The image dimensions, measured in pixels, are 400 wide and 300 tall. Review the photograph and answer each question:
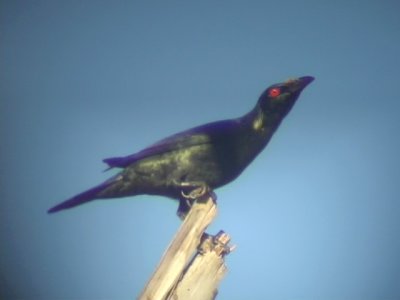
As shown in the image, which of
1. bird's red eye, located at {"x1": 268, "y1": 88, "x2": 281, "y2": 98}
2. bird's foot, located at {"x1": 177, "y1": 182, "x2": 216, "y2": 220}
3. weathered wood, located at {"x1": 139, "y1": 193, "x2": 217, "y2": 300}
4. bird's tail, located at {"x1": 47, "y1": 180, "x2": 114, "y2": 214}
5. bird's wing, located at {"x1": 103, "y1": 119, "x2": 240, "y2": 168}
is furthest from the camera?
bird's red eye, located at {"x1": 268, "y1": 88, "x2": 281, "y2": 98}

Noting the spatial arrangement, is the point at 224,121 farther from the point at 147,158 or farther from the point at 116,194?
the point at 116,194

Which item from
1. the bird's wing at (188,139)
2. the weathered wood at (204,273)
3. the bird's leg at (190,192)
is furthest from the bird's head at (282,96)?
the weathered wood at (204,273)

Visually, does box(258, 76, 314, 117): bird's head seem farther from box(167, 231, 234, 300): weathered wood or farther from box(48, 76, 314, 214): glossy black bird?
box(167, 231, 234, 300): weathered wood

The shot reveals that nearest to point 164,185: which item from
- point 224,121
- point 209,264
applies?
point 224,121

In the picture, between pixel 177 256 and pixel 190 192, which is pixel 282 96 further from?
pixel 177 256

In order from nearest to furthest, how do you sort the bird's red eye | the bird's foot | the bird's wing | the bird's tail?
1. the bird's foot
2. the bird's tail
3. the bird's wing
4. the bird's red eye

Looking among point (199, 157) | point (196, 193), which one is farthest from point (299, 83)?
point (196, 193)

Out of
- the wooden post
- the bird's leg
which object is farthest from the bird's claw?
the wooden post
